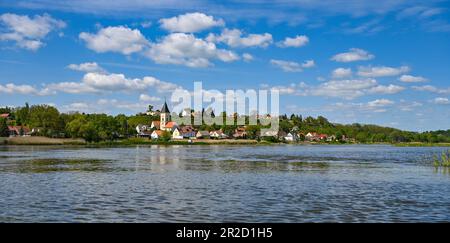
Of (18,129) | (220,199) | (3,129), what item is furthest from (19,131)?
(220,199)

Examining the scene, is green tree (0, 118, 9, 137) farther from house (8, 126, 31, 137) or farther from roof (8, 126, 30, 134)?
roof (8, 126, 30, 134)

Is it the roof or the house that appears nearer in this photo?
the house

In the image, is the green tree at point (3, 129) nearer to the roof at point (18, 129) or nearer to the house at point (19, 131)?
the house at point (19, 131)

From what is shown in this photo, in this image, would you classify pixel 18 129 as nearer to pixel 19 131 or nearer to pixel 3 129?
pixel 19 131

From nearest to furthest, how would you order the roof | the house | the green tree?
1. the green tree
2. the house
3. the roof

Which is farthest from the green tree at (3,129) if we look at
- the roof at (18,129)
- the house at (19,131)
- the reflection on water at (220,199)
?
the reflection on water at (220,199)

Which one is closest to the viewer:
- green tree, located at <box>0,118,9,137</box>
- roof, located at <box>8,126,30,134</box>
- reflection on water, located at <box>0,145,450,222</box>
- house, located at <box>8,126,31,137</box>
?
reflection on water, located at <box>0,145,450,222</box>

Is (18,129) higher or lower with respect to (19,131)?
higher

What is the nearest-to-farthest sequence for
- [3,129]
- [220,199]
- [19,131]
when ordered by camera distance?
[220,199], [3,129], [19,131]

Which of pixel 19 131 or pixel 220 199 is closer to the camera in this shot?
pixel 220 199

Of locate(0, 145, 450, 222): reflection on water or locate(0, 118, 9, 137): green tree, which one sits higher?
locate(0, 118, 9, 137): green tree

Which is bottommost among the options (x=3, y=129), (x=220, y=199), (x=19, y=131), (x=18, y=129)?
(x=220, y=199)

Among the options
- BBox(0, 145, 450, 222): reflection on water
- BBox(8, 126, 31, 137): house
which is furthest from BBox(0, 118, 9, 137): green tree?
BBox(0, 145, 450, 222): reflection on water
